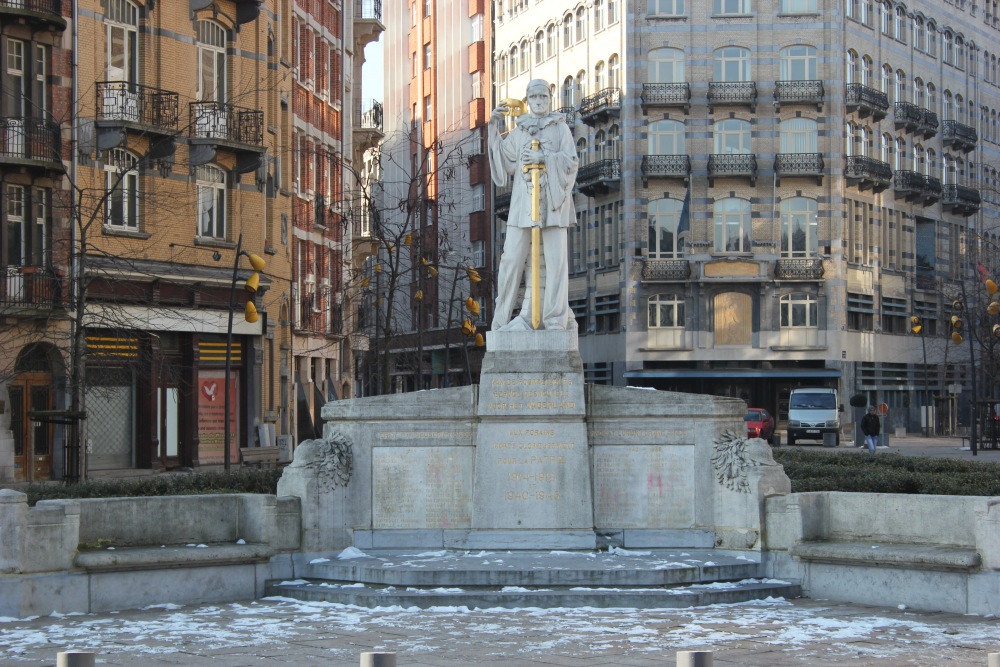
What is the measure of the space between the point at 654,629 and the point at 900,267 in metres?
62.5

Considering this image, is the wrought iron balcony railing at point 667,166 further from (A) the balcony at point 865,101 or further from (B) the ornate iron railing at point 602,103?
(A) the balcony at point 865,101

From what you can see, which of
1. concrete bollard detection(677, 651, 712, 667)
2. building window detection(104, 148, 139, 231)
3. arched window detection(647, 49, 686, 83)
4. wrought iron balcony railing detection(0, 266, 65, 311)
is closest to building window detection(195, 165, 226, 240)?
building window detection(104, 148, 139, 231)

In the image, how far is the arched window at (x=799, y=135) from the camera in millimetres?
66694

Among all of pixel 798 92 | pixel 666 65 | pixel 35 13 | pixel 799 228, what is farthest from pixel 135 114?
pixel 799 228

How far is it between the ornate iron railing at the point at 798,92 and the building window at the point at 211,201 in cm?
3199

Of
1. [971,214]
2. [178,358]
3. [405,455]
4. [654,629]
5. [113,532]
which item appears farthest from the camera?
[971,214]

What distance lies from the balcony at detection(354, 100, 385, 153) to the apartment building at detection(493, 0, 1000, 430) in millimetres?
10016

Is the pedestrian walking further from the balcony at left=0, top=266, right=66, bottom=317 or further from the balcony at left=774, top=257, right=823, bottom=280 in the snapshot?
the balcony at left=0, top=266, right=66, bottom=317

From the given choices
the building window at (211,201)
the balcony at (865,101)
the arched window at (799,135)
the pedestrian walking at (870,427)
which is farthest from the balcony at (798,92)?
the building window at (211,201)

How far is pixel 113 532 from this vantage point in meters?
15.5

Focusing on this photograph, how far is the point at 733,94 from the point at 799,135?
3.62m

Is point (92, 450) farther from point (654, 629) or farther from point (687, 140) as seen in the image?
point (687, 140)

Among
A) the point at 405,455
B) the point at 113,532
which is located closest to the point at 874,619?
the point at 405,455

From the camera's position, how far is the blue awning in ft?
214
